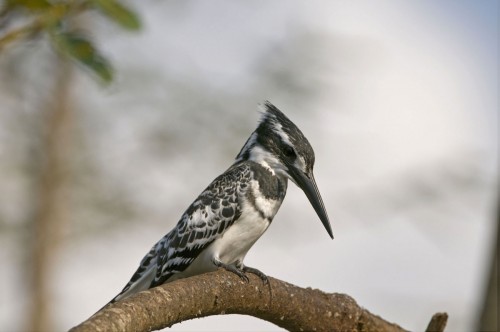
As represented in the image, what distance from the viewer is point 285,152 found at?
→ 460 centimetres

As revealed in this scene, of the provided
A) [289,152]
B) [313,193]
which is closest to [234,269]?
[313,193]

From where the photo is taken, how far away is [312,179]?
14.9 feet

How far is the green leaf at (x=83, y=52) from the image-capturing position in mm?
2869

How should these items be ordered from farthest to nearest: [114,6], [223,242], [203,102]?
[203,102] < [223,242] < [114,6]

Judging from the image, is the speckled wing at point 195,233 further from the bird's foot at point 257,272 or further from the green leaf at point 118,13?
the green leaf at point 118,13

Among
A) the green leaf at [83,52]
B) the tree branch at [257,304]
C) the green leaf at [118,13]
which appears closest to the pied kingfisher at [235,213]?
the tree branch at [257,304]

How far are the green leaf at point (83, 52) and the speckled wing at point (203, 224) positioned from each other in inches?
67.2

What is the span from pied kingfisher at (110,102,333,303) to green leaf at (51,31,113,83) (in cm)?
170

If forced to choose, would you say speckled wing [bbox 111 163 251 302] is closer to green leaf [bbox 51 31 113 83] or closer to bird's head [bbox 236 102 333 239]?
bird's head [bbox 236 102 333 239]

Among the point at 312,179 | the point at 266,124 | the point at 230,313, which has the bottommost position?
the point at 230,313

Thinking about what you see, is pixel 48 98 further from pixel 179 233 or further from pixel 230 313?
pixel 230 313

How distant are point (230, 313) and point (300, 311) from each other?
298 mm

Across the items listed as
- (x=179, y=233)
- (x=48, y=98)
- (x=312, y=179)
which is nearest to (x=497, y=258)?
(x=312, y=179)

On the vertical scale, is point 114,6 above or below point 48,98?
below
